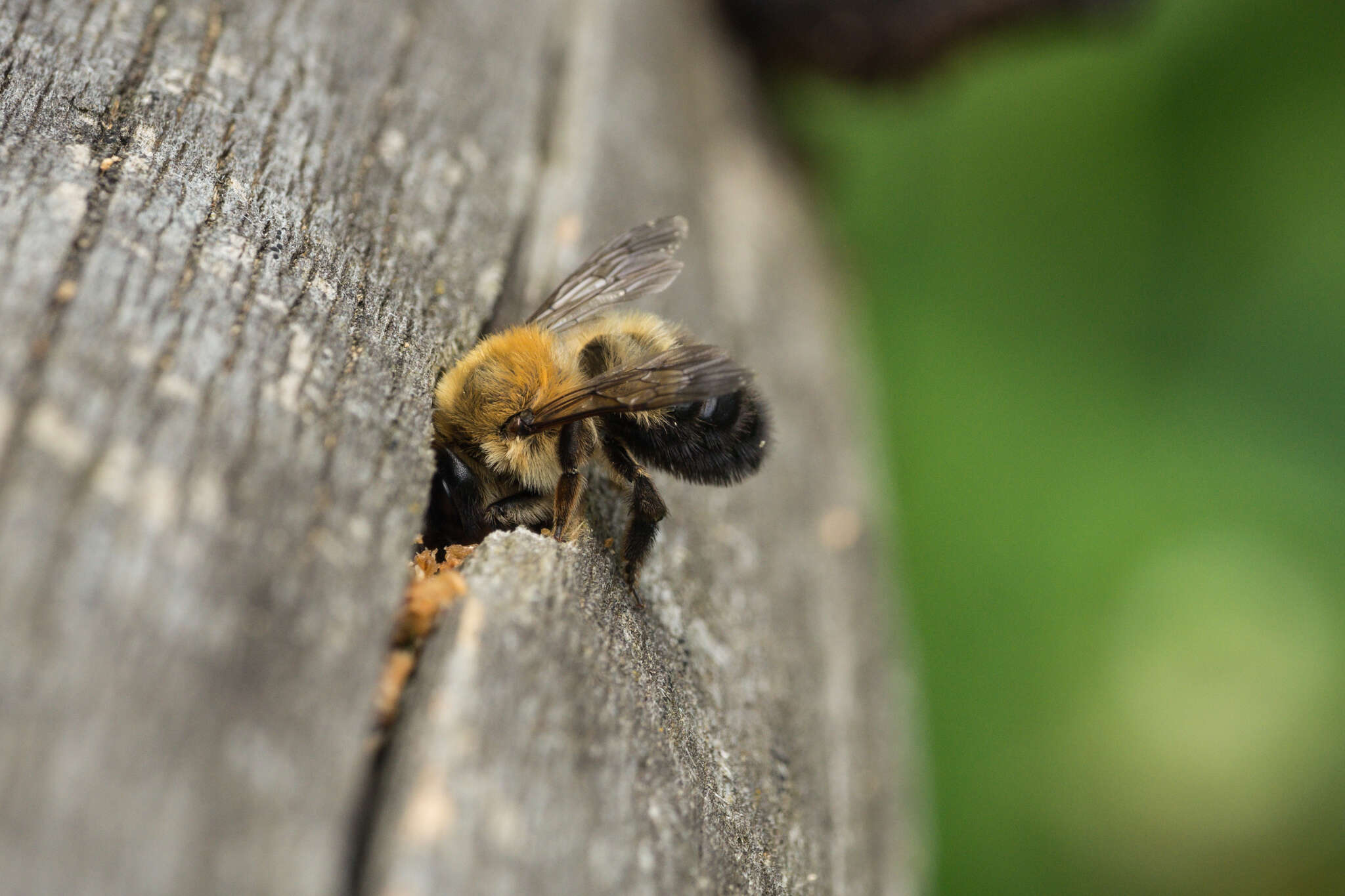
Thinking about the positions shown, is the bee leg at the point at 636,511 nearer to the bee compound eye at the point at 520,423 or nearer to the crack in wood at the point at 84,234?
the bee compound eye at the point at 520,423

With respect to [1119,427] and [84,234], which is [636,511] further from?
[1119,427]

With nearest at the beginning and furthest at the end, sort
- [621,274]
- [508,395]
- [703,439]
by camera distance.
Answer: [508,395]
[703,439]
[621,274]

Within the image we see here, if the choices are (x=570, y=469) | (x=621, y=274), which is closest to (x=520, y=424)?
(x=570, y=469)

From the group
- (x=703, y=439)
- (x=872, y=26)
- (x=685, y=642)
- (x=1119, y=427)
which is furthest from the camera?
(x=1119, y=427)

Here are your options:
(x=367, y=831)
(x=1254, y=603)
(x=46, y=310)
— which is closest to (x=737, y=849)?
(x=367, y=831)

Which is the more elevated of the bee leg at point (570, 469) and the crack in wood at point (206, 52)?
the crack in wood at point (206, 52)

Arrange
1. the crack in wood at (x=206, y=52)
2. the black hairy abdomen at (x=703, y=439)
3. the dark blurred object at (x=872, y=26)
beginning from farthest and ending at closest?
the dark blurred object at (x=872, y=26), the black hairy abdomen at (x=703, y=439), the crack in wood at (x=206, y=52)

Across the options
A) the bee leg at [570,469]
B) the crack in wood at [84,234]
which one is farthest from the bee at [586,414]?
the crack in wood at [84,234]
